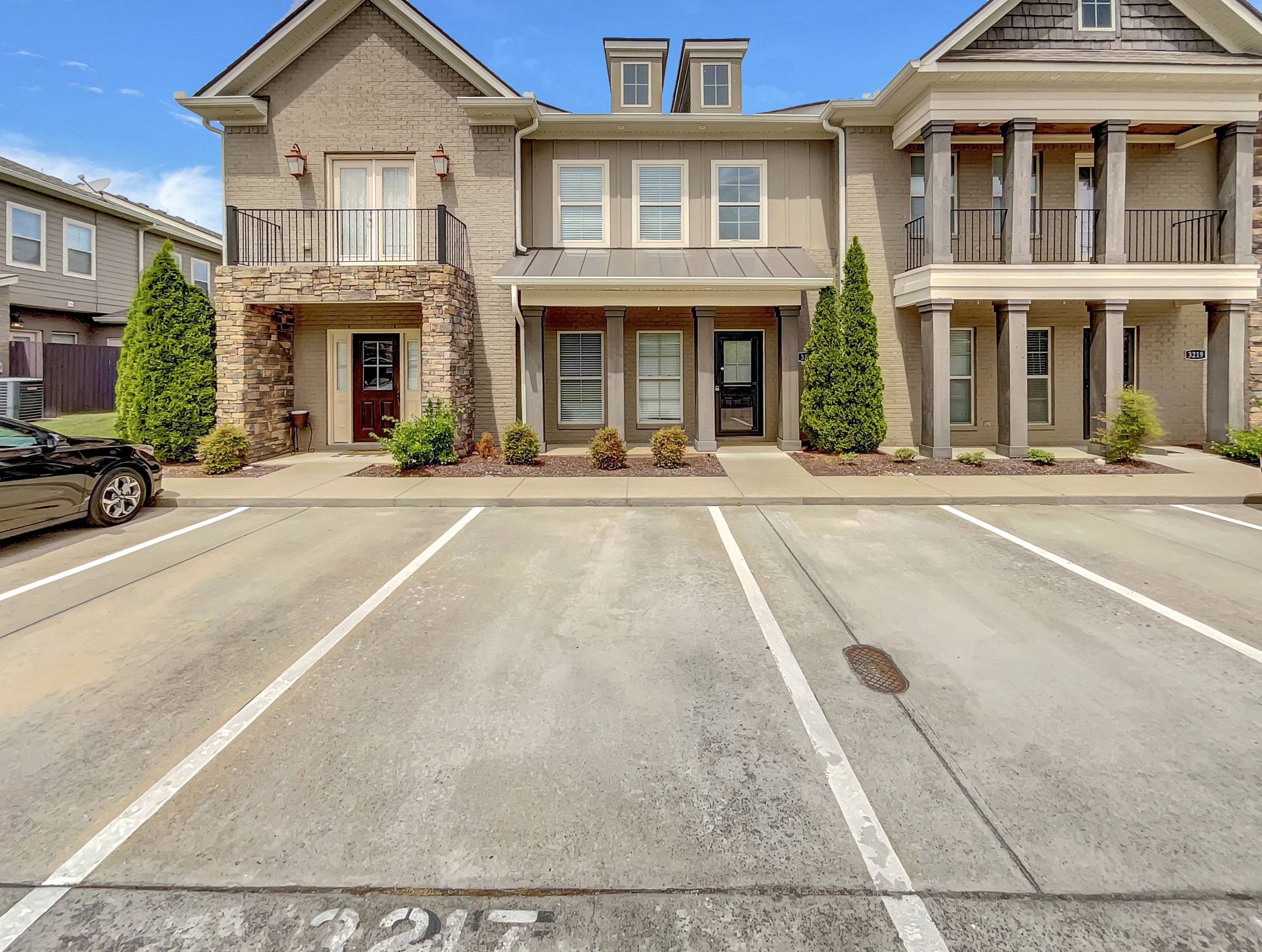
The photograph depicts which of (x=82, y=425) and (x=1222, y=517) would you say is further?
(x=82, y=425)

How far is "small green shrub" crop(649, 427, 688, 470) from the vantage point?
1109 centimetres

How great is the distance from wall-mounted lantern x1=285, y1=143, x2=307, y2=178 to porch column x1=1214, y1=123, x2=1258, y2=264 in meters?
17.5

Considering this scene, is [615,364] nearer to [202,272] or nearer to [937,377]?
[937,377]

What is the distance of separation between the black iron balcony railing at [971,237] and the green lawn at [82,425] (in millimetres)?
17036

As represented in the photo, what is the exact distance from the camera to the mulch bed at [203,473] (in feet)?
34.5

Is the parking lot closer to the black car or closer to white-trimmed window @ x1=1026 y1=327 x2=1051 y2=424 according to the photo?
the black car

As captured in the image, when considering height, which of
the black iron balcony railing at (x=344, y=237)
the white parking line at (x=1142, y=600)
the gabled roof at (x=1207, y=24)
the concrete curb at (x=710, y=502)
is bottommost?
the white parking line at (x=1142, y=600)

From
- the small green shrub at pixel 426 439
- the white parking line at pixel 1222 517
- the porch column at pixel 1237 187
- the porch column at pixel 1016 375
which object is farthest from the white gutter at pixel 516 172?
the porch column at pixel 1237 187

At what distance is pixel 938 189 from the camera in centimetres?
1189

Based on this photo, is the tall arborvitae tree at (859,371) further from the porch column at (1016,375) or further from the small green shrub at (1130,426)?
the small green shrub at (1130,426)

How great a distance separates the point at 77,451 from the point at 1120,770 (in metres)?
9.40

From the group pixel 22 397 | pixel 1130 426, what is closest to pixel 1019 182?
pixel 1130 426

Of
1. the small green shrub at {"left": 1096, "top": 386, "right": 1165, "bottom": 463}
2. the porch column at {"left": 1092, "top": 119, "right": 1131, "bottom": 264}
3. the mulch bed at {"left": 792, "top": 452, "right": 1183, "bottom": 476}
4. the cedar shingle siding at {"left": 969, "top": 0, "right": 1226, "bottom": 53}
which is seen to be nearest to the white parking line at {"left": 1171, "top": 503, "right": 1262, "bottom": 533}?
the mulch bed at {"left": 792, "top": 452, "right": 1183, "bottom": 476}

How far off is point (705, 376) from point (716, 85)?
6.90 m
